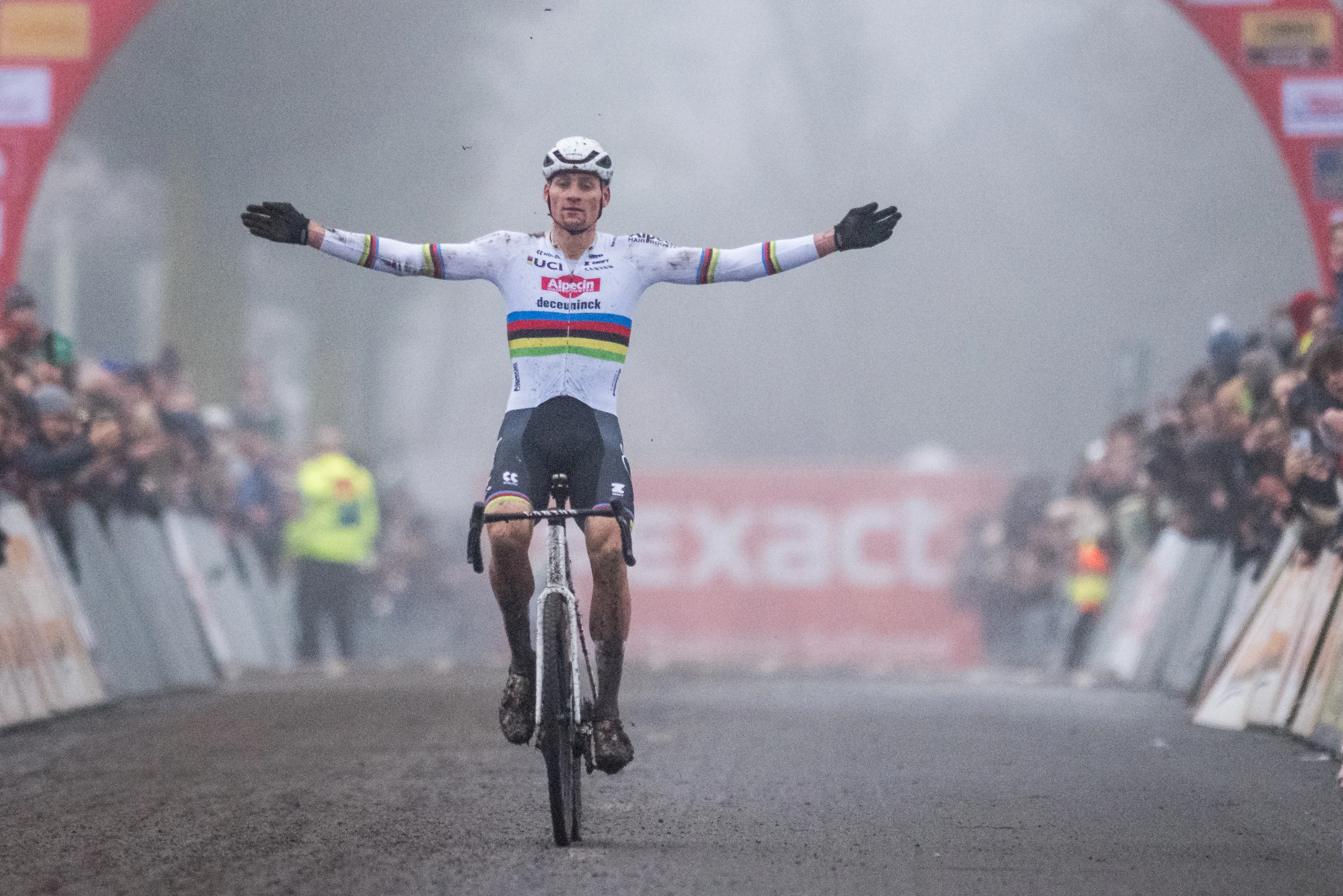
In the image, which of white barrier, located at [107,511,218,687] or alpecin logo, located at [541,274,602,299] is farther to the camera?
white barrier, located at [107,511,218,687]

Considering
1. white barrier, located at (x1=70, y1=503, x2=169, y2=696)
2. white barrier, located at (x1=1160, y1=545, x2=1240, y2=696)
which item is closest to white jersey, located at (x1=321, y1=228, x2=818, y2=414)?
white barrier, located at (x1=70, y1=503, x2=169, y2=696)

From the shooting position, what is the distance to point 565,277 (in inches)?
313

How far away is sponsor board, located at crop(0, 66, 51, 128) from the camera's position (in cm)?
1728

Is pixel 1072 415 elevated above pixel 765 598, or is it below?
above

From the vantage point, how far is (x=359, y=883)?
6270 millimetres

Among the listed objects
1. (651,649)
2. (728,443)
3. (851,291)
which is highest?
(851,291)

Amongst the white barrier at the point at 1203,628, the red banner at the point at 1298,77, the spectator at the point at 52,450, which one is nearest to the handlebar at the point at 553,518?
the spectator at the point at 52,450

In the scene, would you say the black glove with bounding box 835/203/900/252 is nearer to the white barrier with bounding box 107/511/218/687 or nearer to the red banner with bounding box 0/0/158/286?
the white barrier with bounding box 107/511/218/687

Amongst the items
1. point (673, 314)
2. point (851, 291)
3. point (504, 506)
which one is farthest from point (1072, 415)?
point (504, 506)

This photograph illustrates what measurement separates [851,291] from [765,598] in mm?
42311

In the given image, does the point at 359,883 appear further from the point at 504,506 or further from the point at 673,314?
the point at 673,314

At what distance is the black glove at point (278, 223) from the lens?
787 cm

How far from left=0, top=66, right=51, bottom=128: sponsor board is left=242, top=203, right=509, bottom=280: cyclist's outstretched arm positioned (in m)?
10.0

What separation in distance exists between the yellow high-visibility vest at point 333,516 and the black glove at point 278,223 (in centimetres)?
1142
